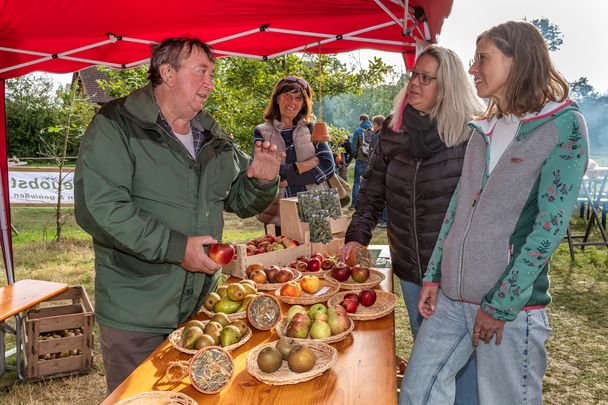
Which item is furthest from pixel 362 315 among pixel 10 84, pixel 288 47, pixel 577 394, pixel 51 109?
pixel 10 84

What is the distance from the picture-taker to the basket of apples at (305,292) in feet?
8.00

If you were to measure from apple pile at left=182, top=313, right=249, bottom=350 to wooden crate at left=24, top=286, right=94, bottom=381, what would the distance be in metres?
2.71

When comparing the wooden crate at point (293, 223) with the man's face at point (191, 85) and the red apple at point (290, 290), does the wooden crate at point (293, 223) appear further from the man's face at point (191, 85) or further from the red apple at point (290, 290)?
the man's face at point (191, 85)

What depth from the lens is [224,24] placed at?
14.7 ft

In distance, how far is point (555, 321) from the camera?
5273 millimetres

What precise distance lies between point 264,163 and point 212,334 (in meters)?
0.88

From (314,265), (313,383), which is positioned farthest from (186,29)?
(313,383)

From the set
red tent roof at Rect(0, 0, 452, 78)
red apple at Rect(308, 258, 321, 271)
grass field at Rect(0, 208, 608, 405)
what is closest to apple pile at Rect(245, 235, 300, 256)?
red apple at Rect(308, 258, 321, 271)

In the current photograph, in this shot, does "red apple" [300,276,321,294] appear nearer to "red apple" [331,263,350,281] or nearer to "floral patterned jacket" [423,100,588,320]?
"red apple" [331,263,350,281]

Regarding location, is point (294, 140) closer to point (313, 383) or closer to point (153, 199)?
point (153, 199)

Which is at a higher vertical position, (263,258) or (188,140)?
(188,140)

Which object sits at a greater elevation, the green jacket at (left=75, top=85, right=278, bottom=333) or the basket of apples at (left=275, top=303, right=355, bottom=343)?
the green jacket at (left=75, top=85, right=278, bottom=333)

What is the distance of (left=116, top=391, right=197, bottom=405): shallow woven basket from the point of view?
148 cm

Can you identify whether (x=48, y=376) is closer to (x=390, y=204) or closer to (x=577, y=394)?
(x=390, y=204)
